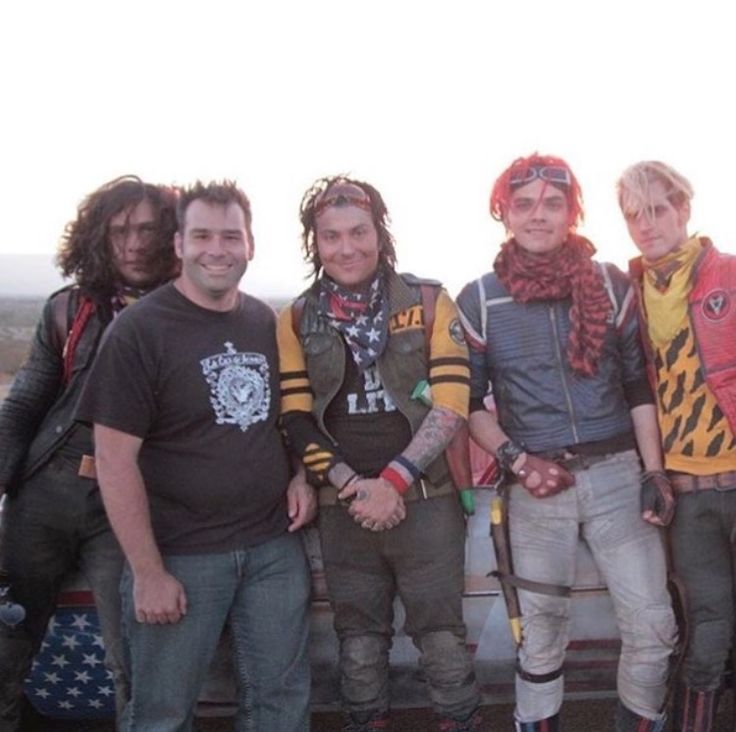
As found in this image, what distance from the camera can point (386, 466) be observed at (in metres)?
3.55

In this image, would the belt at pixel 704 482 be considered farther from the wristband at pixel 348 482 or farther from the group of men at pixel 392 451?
the wristband at pixel 348 482

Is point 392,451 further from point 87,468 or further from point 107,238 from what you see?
point 107,238

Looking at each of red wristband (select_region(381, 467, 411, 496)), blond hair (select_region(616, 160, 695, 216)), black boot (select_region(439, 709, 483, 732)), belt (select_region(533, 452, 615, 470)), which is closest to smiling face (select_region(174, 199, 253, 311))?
red wristband (select_region(381, 467, 411, 496))

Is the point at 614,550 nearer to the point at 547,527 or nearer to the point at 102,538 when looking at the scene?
the point at 547,527

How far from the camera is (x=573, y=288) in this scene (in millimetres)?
3641

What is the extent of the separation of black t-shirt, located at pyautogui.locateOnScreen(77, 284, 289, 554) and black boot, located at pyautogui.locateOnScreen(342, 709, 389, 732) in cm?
77

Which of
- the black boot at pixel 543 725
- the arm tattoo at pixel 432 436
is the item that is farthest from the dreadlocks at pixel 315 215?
the black boot at pixel 543 725

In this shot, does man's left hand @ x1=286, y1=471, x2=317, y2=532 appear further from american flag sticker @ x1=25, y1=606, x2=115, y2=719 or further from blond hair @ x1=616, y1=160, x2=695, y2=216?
blond hair @ x1=616, y1=160, x2=695, y2=216

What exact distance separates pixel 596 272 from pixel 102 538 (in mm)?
2076

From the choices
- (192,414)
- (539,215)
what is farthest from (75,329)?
(539,215)

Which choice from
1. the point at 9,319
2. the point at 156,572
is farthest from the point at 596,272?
the point at 9,319

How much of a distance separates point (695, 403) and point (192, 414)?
1.78 m

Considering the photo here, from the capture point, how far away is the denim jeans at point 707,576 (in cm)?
352

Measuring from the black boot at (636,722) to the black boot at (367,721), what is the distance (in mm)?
860
